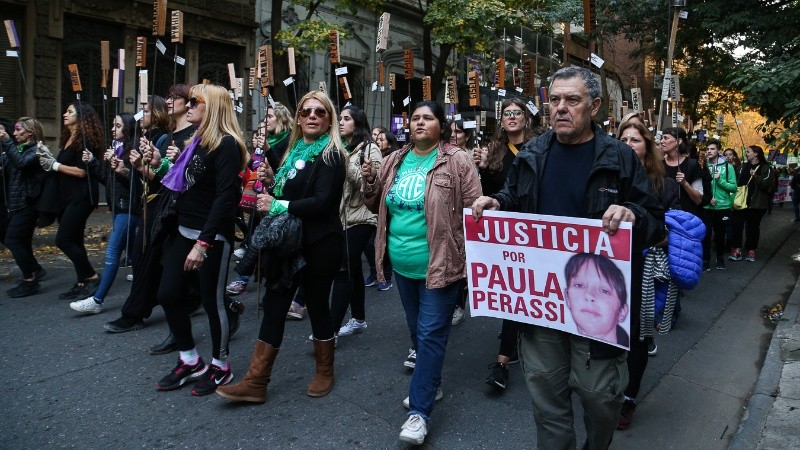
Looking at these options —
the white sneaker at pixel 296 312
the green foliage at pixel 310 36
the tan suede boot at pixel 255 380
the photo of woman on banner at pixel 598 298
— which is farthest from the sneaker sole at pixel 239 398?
the green foliage at pixel 310 36

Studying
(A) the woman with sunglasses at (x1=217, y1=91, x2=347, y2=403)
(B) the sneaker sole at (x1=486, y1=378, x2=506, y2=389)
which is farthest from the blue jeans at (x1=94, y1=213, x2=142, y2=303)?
(B) the sneaker sole at (x1=486, y1=378, x2=506, y2=389)

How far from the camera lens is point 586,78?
9.50 ft

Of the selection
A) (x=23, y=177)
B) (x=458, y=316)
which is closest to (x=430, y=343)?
(x=458, y=316)

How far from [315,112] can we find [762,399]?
3.57m

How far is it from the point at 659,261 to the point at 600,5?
1356 centimetres

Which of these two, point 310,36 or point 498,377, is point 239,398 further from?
point 310,36

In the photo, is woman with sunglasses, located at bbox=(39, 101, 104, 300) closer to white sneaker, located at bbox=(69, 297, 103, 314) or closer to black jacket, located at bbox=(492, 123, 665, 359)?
white sneaker, located at bbox=(69, 297, 103, 314)

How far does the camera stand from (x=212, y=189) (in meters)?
4.27

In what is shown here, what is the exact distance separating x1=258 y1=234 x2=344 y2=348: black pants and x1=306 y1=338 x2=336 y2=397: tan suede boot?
15 cm

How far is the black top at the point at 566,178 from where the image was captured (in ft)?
9.48

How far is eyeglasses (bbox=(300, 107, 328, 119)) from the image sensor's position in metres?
4.15

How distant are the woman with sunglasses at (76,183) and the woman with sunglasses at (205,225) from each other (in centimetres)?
278

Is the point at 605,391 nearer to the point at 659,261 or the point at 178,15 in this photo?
the point at 659,261

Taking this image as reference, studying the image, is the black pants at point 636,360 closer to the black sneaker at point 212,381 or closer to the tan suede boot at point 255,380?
the tan suede boot at point 255,380
